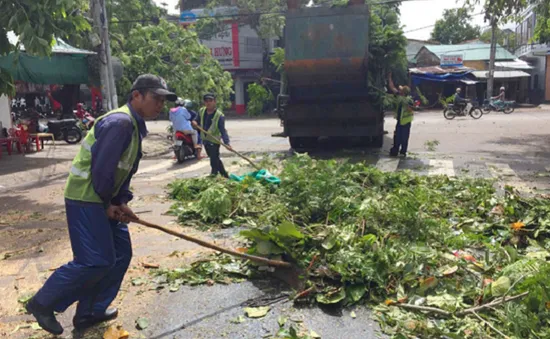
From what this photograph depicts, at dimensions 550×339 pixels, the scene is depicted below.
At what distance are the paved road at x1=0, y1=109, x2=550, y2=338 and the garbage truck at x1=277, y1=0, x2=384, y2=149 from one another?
0.73 m

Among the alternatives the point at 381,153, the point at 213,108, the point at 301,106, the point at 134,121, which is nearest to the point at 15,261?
the point at 134,121

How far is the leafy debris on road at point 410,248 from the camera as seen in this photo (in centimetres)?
306

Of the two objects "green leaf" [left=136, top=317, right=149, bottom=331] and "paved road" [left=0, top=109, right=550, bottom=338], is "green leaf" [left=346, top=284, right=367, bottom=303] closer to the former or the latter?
"paved road" [left=0, top=109, right=550, bottom=338]

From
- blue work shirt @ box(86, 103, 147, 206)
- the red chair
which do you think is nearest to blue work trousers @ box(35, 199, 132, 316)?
blue work shirt @ box(86, 103, 147, 206)

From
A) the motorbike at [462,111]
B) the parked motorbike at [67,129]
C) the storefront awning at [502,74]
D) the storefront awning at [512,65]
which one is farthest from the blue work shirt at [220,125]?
the storefront awning at [512,65]

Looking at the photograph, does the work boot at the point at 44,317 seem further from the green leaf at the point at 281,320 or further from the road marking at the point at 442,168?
the road marking at the point at 442,168

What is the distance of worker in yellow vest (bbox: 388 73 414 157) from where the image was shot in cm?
998

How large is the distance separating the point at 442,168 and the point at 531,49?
110 ft

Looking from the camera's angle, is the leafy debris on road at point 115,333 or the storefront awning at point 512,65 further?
the storefront awning at point 512,65

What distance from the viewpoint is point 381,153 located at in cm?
1098

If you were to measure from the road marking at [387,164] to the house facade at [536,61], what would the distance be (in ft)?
93.8

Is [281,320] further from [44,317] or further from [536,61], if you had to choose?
[536,61]

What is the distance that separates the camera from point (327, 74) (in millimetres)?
10211

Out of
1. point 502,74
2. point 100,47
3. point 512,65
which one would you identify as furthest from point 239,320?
point 512,65
